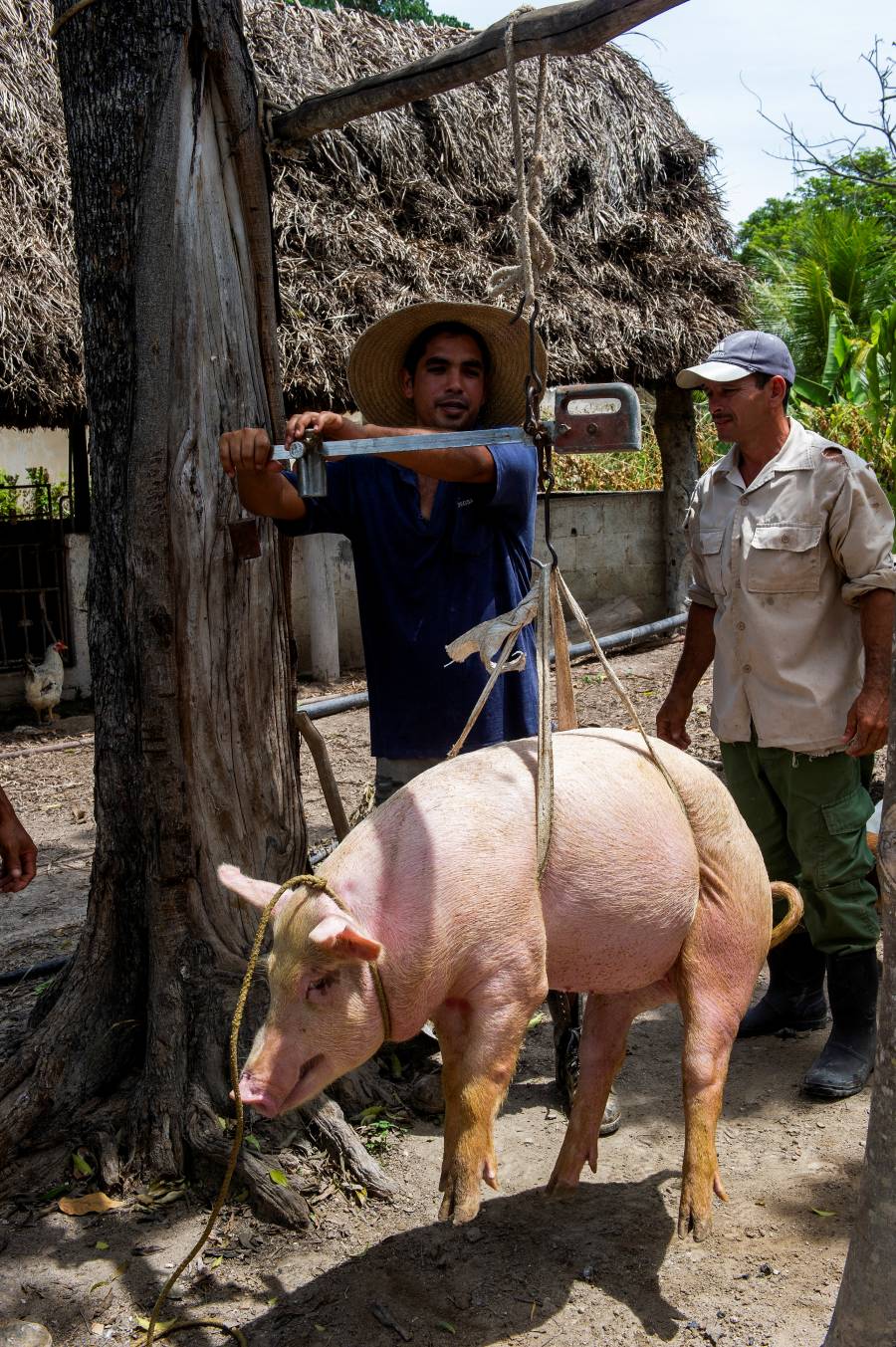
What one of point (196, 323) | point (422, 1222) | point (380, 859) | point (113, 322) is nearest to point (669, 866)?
point (380, 859)

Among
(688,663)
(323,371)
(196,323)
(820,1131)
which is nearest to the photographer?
(196,323)

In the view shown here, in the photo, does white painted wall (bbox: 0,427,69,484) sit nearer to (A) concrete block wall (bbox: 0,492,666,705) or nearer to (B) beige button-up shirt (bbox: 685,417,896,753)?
(A) concrete block wall (bbox: 0,492,666,705)

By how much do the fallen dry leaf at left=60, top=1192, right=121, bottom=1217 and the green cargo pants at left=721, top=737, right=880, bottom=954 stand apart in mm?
2178

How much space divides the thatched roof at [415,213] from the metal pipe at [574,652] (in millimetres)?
2433

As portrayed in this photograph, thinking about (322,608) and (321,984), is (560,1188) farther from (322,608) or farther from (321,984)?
→ (322,608)

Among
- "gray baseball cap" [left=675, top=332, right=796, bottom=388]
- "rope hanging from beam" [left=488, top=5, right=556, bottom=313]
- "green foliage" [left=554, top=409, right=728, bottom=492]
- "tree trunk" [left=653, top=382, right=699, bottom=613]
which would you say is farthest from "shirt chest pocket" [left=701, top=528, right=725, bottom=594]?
"green foliage" [left=554, top=409, right=728, bottom=492]

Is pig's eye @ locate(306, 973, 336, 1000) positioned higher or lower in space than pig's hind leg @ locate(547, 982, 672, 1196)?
higher

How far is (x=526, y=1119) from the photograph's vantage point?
3438mm

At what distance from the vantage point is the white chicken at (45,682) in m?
9.02

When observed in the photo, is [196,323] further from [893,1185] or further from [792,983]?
[792,983]

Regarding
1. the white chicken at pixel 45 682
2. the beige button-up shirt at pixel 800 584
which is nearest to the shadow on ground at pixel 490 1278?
the beige button-up shirt at pixel 800 584

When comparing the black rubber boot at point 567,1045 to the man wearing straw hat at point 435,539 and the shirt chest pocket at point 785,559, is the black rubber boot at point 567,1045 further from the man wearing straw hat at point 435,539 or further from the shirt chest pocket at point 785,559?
the shirt chest pocket at point 785,559

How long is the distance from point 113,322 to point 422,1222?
8.37ft

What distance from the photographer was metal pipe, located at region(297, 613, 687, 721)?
662cm
